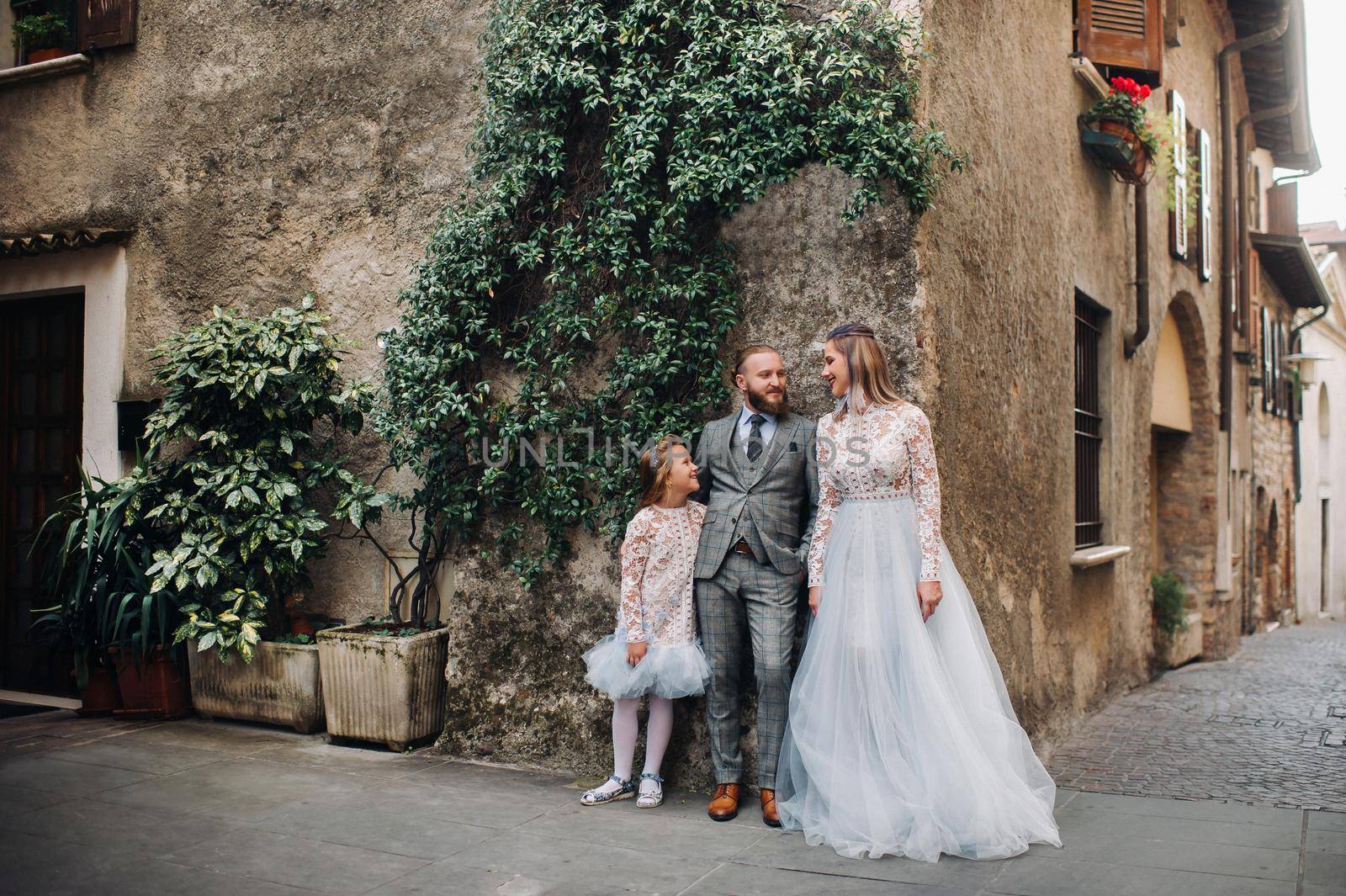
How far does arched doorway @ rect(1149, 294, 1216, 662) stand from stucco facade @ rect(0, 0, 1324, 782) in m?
2.46

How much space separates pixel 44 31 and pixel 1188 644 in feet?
35.9

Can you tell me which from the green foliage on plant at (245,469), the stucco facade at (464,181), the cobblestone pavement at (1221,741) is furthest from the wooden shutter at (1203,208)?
the green foliage on plant at (245,469)

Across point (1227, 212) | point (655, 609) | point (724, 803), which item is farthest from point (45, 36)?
point (1227, 212)

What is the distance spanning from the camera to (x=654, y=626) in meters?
4.70

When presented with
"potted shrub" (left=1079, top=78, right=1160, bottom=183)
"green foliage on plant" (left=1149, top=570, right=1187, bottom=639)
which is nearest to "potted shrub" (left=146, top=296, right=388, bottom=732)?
"potted shrub" (left=1079, top=78, right=1160, bottom=183)

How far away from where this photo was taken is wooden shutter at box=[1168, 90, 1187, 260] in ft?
31.8

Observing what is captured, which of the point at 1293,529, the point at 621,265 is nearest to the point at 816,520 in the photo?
the point at 621,265

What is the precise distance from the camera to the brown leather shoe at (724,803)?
177 inches

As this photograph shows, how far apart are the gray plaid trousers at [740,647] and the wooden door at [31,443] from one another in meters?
4.92

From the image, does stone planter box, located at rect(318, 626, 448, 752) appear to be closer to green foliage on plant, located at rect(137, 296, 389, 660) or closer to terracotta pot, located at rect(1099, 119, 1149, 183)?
green foliage on plant, located at rect(137, 296, 389, 660)

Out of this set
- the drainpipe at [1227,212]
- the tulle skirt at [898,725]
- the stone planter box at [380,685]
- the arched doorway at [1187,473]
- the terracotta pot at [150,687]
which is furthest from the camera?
the drainpipe at [1227,212]

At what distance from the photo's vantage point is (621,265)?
5137 mm

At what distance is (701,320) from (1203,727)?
14.0 feet

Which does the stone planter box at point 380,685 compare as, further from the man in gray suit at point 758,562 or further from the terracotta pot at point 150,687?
the man in gray suit at point 758,562
